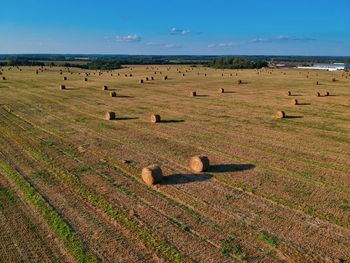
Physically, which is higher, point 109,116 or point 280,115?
point 280,115

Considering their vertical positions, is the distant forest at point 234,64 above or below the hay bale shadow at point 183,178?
below

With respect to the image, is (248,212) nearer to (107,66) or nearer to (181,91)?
(181,91)

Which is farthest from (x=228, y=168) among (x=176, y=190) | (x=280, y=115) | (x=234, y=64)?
(x=234, y=64)

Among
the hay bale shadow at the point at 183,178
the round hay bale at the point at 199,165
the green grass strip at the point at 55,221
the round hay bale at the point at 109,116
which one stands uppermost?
the round hay bale at the point at 199,165

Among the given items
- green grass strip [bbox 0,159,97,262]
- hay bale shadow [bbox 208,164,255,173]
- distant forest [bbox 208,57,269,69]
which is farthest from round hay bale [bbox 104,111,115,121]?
distant forest [bbox 208,57,269,69]

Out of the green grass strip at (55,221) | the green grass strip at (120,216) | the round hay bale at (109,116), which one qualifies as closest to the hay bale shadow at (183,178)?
the green grass strip at (120,216)

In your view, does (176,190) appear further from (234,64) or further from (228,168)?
(234,64)

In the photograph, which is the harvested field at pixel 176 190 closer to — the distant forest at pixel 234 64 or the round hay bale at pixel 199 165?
the round hay bale at pixel 199 165
